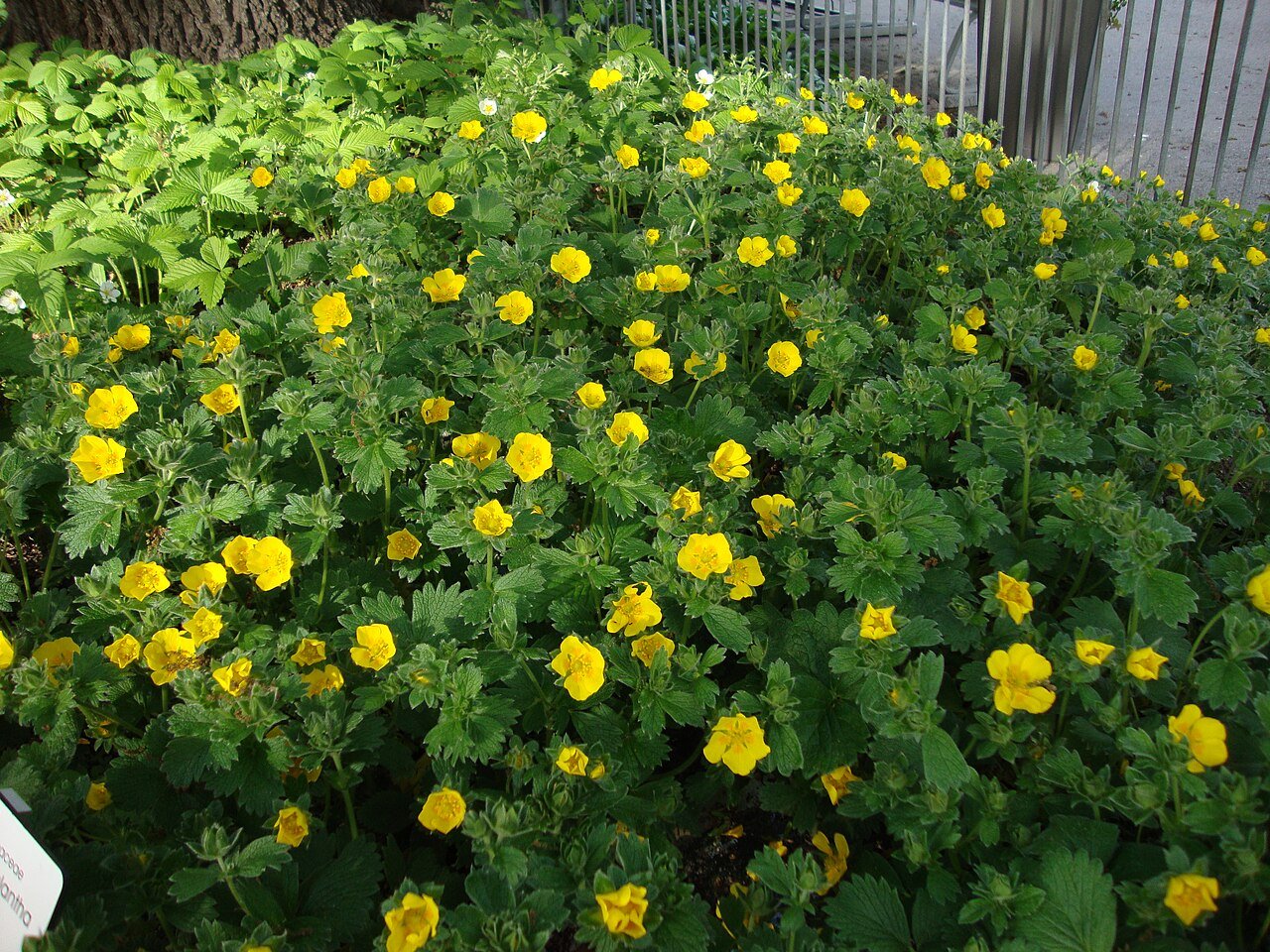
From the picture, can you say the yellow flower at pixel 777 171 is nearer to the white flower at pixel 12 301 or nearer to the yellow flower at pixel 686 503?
the yellow flower at pixel 686 503

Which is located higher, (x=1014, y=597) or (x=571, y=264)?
(x=571, y=264)

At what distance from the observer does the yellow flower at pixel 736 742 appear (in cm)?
164

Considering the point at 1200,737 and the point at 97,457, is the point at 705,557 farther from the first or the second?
the point at 97,457

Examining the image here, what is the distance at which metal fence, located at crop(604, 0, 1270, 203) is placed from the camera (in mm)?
4918

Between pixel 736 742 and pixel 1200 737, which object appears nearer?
pixel 1200 737

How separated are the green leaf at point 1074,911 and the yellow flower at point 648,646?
743mm

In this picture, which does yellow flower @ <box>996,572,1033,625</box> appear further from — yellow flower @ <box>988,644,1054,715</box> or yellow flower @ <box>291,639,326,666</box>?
yellow flower @ <box>291,639,326,666</box>

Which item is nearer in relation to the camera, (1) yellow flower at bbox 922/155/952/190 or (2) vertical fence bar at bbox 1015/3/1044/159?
(1) yellow flower at bbox 922/155/952/190

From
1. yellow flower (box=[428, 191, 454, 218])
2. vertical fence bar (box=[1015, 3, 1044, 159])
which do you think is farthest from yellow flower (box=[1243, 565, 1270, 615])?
vertical fence bar (box=[1015, 3, 1044, 159])

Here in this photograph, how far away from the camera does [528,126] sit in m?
3.29

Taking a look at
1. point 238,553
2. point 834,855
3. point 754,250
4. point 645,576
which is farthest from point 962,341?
point 238,553

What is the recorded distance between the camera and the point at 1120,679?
1601 mm

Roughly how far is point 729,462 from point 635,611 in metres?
0.44

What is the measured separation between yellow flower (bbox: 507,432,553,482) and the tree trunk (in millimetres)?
4003
